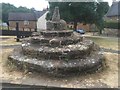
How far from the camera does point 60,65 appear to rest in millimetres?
6910

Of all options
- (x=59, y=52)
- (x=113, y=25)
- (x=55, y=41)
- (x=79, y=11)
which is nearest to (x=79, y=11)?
(x=79, y=11)

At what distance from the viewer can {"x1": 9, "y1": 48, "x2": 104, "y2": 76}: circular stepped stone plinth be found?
6.85 meters

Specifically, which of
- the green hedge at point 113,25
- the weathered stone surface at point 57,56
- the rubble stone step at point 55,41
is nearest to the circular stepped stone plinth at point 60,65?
the weathered stone surface at point 57,56

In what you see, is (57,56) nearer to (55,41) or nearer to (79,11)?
(55,41)

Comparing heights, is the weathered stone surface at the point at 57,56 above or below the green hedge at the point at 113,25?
below

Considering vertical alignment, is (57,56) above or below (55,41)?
below

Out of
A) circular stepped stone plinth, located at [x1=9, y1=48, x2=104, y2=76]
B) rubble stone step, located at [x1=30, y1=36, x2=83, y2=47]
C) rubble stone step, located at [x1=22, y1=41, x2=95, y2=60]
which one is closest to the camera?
circular stepped stone plinth, located at [x1=9, y1=48, x2=104, y2=76]

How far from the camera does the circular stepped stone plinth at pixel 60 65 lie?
22.5 ft

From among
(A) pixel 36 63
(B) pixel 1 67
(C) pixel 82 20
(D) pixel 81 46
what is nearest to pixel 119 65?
(D) pixel 81 46

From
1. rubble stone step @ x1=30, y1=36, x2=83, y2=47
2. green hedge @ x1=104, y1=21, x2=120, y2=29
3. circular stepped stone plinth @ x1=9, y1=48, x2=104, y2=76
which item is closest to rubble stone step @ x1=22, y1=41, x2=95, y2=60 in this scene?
circular stepped stone plinth @ x1=9, y1=48, x2=104, y2=76

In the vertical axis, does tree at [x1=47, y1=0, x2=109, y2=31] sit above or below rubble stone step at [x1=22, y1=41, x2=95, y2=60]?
above

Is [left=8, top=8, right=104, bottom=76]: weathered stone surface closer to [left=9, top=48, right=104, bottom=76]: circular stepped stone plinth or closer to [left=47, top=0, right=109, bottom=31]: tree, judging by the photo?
[left=9, top=48, right=104, bottom=76]: circular stepped stone plinth

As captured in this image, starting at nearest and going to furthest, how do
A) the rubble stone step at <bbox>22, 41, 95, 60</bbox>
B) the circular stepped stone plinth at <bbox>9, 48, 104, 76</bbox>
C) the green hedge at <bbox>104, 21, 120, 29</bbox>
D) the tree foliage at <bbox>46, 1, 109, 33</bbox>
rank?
the circular stepped stone plinth at <bbox>9, 48, 104, 76</bbox>, the rubble stone step at <bbox>22, 41, 95, 60</bbox>, the tree foliage at <bbox>46, 1, 109, 33</bbox>, the green hedge at <bbox>104, 21, 120, 29</bbox>

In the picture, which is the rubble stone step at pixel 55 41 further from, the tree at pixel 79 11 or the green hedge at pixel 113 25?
the green hedge at pixel 113 25
